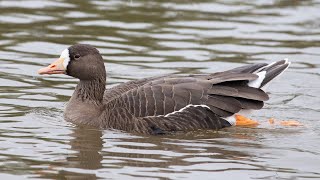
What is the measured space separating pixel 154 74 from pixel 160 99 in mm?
3605

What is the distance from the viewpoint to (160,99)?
13.9 meters

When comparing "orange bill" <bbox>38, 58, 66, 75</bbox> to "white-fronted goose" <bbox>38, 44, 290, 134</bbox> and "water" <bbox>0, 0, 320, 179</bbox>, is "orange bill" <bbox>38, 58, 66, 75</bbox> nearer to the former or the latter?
"white-fronted goose" <bbox>38, 44, 290, 134</bbox>

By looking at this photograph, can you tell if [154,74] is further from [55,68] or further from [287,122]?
[287,122]

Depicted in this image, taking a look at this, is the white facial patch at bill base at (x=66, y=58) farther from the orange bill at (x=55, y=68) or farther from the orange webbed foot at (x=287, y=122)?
the orange webbed foot at (x=287, y=122)

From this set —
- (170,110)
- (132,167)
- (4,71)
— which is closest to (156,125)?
(170,110)

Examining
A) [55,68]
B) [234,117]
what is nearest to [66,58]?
[55,68]

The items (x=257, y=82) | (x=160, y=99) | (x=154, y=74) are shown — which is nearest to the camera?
(x=160, y=99)

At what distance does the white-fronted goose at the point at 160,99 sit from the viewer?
1388cm

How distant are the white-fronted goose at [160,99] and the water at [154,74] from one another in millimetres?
275

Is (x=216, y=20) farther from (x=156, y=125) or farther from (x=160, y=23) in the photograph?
(x=156, y=125)

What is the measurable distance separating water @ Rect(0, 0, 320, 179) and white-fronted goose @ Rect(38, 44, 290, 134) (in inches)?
10.8

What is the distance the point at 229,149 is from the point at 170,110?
145cm

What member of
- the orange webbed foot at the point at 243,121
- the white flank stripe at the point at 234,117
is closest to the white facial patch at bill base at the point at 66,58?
the white flank stripe at the point at 234,117

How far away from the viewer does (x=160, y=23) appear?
Answer: 21422 mm
